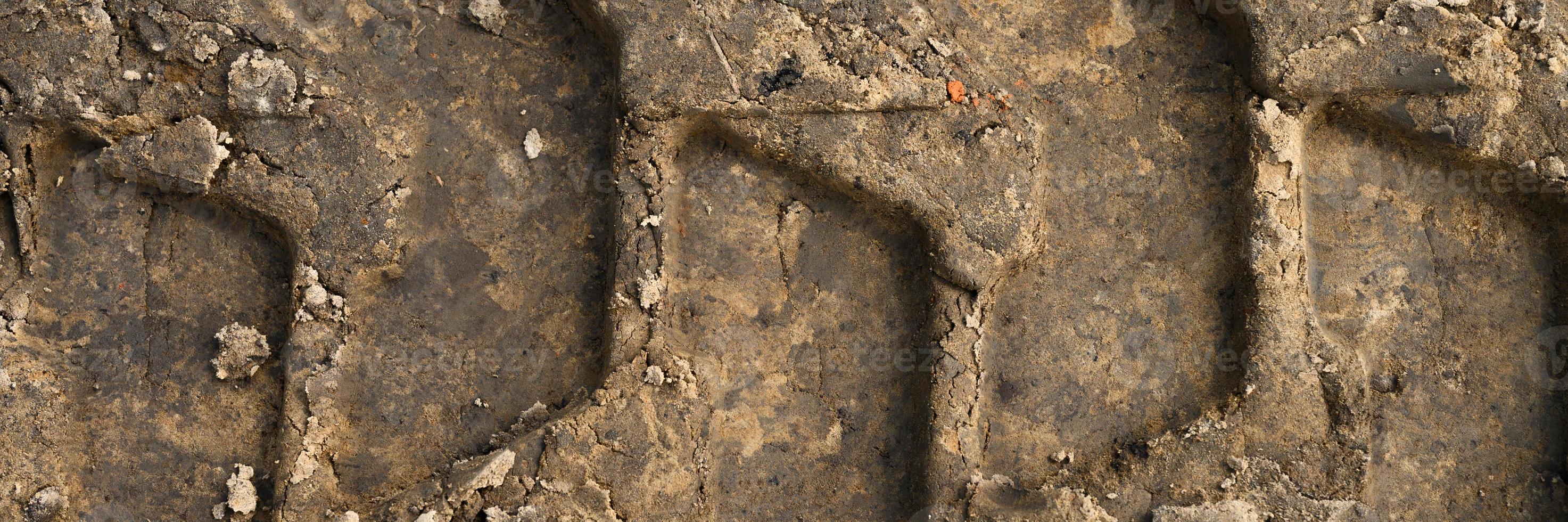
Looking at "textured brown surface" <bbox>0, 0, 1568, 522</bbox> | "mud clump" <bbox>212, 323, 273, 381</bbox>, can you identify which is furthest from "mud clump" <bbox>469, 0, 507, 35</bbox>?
"mud clump" <bbox>212, 323, 273, 381</bbox>

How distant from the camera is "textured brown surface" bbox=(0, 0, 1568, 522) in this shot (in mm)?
2783

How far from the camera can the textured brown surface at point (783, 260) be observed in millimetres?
2783

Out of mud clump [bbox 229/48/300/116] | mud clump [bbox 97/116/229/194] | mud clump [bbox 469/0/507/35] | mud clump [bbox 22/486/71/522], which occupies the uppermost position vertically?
mud clump [bbox 469/0/507/35]

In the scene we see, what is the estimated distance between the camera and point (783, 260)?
9.63 feet

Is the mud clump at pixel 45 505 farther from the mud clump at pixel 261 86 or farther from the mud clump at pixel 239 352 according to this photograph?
the mud clump at pixel 261 86

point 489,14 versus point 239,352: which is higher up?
point 489,14

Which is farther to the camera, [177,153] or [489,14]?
[489,14]

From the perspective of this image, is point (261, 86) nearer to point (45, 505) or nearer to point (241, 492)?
point (241, 492)

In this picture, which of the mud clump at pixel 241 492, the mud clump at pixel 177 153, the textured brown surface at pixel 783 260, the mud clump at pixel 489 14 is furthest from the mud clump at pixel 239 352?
the mud clump at pixel 489 14

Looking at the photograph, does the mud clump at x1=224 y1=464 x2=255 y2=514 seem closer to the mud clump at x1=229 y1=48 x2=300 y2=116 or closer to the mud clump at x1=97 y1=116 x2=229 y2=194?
the mud clump at x1=97 y1=116 x2=229 y2=194

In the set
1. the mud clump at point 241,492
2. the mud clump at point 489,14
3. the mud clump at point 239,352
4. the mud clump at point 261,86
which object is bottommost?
the mud clump at point 241,492

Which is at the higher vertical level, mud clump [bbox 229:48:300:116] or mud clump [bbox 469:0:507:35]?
mud clump [bbox 469:0:507:35]

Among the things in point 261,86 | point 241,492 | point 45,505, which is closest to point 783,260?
point 261,86

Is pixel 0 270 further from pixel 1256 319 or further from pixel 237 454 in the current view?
pixel 1256 319
